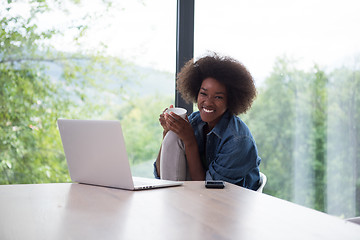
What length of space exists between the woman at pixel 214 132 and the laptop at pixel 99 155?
0.43 metres

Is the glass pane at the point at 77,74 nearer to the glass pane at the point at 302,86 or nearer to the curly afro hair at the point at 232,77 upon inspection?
the glass pane at the point at 302,86

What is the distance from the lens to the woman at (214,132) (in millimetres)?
1995

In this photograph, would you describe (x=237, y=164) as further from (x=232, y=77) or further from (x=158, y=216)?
(x=158, y=216)

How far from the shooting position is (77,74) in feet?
9.93

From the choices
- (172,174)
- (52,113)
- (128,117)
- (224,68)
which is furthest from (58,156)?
(224,68)

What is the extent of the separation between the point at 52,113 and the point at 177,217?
2.14 m

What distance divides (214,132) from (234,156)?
21 cm

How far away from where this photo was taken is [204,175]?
211cm

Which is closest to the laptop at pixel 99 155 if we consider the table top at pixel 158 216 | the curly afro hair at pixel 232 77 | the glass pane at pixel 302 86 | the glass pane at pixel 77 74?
the table top at pixel 158 216

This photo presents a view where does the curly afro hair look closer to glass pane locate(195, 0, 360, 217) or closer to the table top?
glass pane locate(195, 0, 360, 217)

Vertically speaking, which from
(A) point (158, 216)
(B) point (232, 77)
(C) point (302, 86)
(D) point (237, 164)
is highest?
(B) point (232, 77)

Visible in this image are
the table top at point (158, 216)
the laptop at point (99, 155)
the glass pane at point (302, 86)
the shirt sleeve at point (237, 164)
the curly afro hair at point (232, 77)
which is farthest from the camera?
the glass pane at point (302, 86)

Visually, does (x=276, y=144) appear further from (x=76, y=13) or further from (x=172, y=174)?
(x=76, y=13)

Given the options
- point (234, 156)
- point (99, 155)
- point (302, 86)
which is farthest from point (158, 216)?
point (302, 86)
